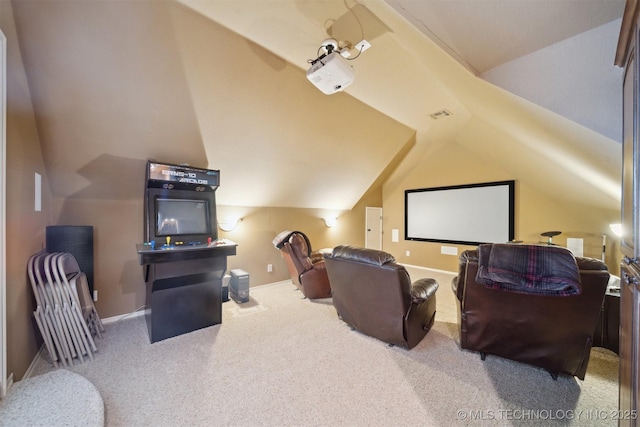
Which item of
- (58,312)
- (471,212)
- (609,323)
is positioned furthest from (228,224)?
(471,212)

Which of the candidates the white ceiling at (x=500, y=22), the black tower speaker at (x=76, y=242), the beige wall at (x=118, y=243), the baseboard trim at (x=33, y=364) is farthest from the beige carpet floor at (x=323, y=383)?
the white ceiling at (x=500, y=22)

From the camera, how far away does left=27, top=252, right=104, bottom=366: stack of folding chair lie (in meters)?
2.20

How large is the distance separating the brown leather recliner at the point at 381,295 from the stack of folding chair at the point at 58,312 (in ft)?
8.00

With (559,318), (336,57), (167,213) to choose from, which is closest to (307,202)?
(167,213)

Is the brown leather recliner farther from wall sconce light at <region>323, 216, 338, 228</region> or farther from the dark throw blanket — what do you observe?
wall sconce light at <region>323, 216, 338, 228</region>

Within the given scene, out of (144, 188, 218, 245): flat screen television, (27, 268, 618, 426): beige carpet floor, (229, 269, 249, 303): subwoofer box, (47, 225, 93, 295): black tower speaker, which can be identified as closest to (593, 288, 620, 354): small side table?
(27, 268, 618, 426): beige carpet floor

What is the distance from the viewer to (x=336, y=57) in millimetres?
2045

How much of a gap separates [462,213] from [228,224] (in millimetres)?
4901

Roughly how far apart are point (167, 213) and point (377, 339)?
2.91 m

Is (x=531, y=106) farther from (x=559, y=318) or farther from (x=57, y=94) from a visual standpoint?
(x=57, y=94)

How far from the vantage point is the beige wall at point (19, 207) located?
1.80 m

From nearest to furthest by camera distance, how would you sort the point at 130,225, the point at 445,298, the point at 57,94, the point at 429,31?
the point at 429,31, the point at 57,94, the point at 130,225, the point at 445,298

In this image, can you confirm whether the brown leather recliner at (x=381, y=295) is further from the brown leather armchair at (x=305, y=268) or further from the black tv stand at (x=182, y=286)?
the black tv stand at (x=182, y=286)

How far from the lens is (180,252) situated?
273 cm
